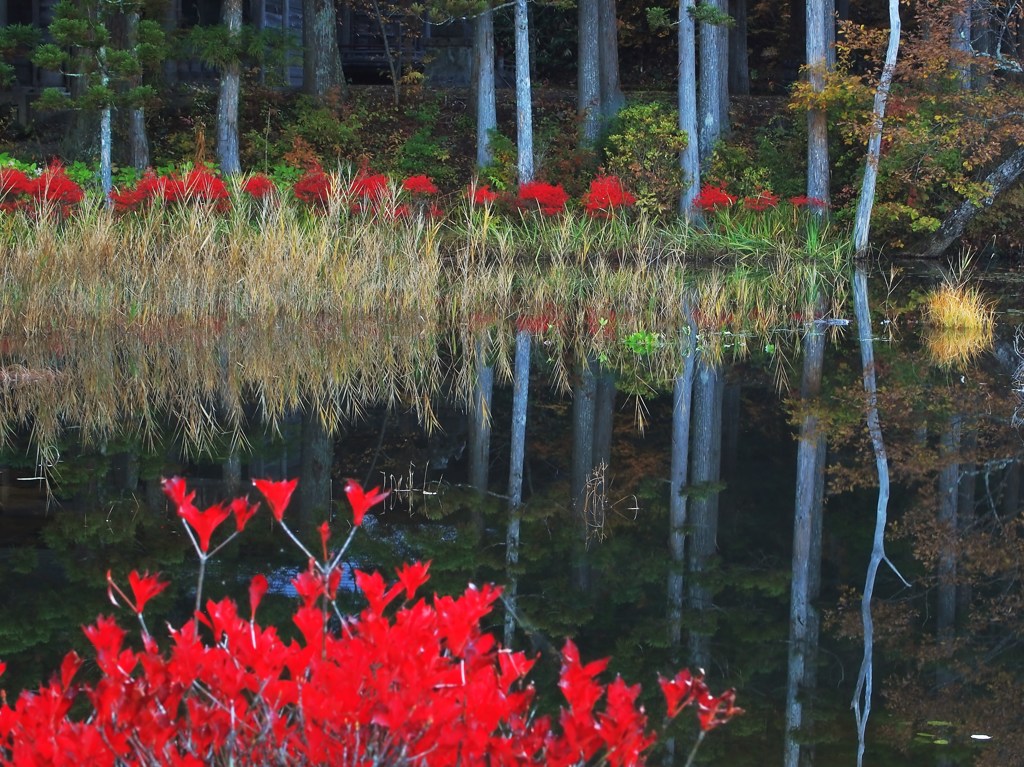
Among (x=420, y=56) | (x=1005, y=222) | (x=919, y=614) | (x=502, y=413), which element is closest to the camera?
(x=919, y=614)

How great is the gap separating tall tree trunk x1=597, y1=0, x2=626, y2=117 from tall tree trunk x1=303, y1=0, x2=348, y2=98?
3.96 metres

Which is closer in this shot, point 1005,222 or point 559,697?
point 559,697

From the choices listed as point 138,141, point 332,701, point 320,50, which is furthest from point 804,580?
point 320,50

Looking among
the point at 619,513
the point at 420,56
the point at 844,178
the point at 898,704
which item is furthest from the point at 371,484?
the point at 420,56

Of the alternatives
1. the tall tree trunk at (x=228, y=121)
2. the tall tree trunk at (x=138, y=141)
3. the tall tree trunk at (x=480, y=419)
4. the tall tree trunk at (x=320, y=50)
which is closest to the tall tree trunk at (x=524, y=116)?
the tall tree trunk at (x=228, y=121)

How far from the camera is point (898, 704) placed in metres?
3.60

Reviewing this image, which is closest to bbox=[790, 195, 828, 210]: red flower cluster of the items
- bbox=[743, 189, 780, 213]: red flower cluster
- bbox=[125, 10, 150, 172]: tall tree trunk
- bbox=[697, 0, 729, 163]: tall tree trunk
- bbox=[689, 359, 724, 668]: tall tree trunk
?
bbox=[743, 189, 780, 213]: red flower cluster

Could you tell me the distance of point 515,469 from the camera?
6.49 metres

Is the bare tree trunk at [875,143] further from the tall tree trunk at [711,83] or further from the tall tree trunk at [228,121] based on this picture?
the tall tree trunk at [228,121]

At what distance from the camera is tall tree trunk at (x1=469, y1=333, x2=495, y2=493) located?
6390 mm

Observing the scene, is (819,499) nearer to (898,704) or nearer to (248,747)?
(898,704)

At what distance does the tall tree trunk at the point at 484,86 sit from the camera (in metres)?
18.5

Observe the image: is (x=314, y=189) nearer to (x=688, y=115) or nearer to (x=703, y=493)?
(x=688, y=115)

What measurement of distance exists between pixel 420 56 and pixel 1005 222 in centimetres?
1087
